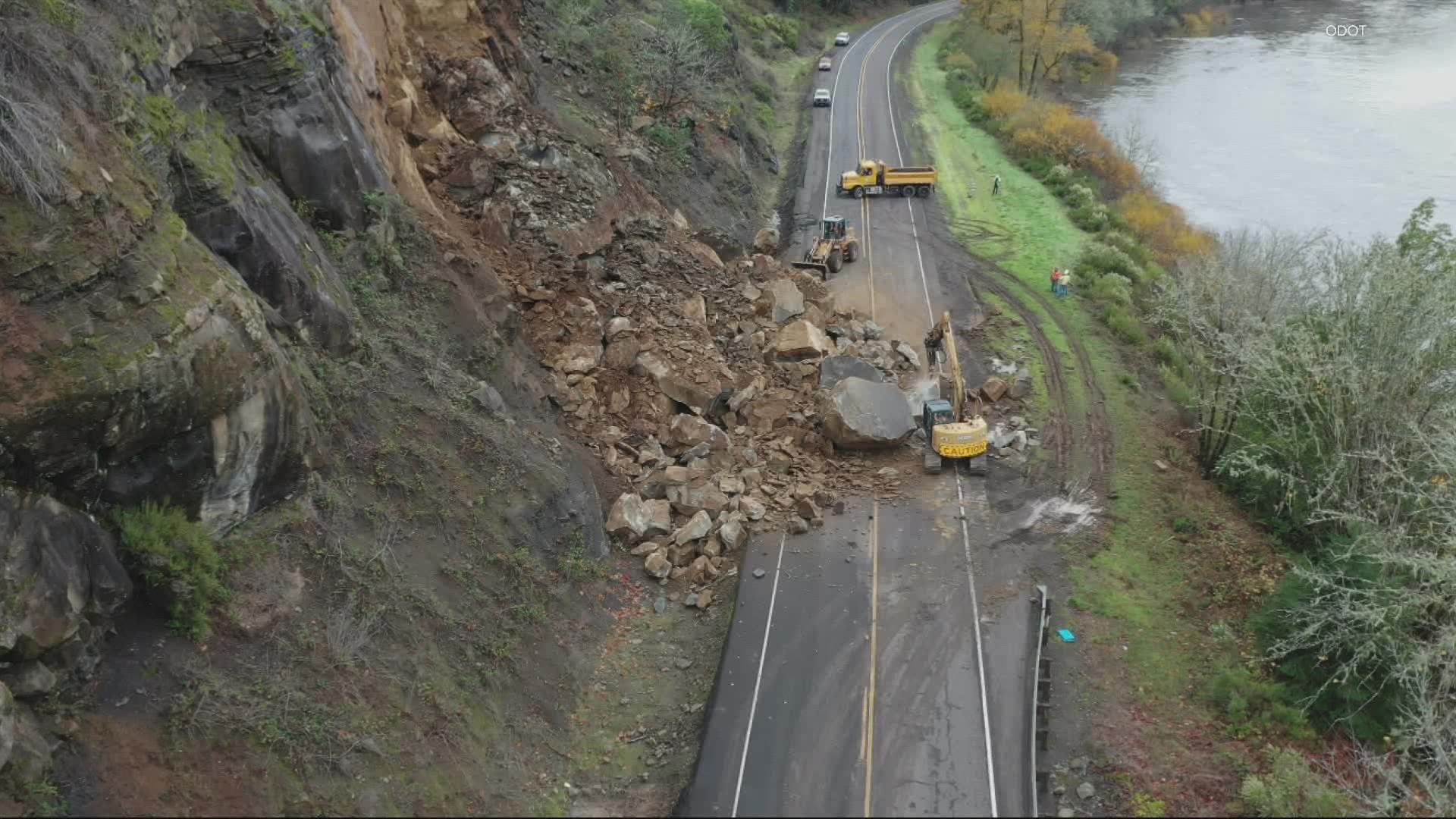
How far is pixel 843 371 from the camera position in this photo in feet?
93.6

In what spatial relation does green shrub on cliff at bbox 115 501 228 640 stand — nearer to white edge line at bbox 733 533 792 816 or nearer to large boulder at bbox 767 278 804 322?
white edge line at bbox 733 533 792 816

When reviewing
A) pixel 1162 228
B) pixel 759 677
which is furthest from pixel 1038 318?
pixel 759 677

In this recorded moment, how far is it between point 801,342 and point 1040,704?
46.4ft

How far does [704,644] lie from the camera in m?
20.2

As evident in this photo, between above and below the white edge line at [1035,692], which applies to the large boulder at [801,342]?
above

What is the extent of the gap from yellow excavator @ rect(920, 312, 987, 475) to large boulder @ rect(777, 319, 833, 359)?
4.02 metres

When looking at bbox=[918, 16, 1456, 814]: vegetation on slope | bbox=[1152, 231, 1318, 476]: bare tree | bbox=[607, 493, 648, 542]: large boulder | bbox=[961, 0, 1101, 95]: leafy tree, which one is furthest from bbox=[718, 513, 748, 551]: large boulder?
bbox=[961, 0, 1101, 95]: leafy tree

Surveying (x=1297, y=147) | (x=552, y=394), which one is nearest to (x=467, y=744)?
(x=552, y=394)

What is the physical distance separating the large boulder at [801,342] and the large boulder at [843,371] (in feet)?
2.07

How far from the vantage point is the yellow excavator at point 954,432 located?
25656 mm

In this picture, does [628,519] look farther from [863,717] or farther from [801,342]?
[801,342]

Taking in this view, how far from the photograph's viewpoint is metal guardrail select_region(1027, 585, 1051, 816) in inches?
659

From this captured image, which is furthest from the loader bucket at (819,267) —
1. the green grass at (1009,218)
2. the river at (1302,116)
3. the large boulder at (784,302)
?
the river at (1302,116)

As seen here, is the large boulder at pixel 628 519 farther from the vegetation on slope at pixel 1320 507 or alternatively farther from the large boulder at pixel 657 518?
the vegetation on slope at pixel 1320 507
